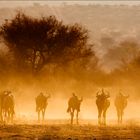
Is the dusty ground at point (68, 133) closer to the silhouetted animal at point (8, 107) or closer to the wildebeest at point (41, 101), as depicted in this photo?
the silhouetted animal at point (8, 107)

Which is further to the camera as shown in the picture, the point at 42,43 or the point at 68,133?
the point at 42,43

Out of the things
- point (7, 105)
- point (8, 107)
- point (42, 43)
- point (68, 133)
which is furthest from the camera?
point (42, 43)

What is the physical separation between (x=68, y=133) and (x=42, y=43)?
96.1ft

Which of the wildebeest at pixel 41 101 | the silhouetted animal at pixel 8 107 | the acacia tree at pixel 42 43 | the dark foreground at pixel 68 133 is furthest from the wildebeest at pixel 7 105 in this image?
the acacia tree at pixel 42 43

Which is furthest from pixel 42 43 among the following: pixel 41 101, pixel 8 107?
pixel 8 107

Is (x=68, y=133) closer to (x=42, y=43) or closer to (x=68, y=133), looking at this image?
(x=68, y=133)

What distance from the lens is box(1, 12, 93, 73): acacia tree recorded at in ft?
192

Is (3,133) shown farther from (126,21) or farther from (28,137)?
(126,21)

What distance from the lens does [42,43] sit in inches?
2314

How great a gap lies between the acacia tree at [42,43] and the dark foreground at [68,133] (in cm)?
2551

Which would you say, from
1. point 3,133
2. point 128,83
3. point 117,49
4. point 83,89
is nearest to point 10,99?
point 3,133

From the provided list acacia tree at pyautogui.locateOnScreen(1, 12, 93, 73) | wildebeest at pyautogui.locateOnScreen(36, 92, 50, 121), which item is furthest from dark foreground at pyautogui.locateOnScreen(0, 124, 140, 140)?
acacia tree at pyautogui.locateOnScreen(1, 12, 93, 73)

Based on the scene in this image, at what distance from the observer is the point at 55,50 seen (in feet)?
194

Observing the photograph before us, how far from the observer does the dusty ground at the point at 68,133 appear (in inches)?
1114
